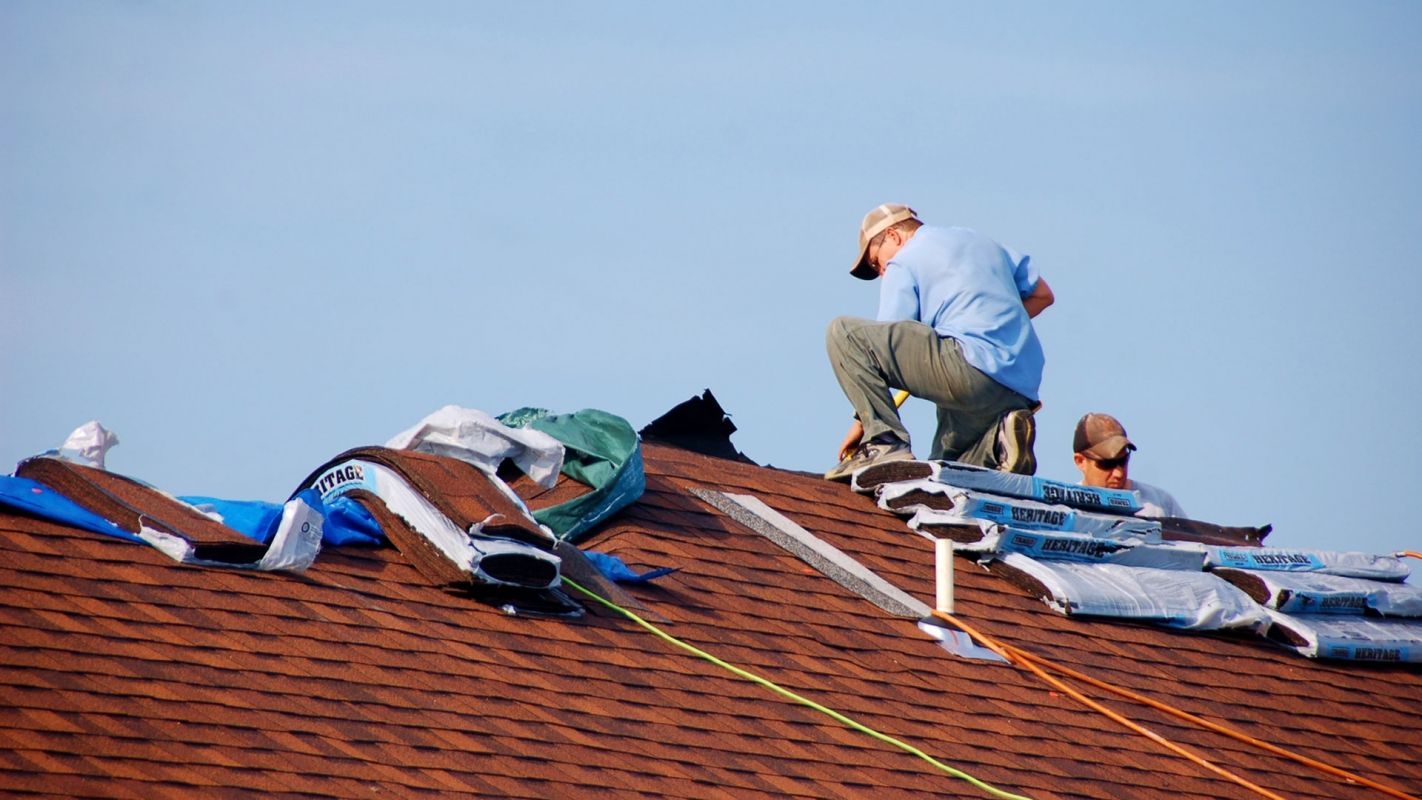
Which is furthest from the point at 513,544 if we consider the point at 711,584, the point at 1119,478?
the point at 1119,478

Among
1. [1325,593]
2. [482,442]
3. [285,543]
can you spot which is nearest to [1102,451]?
[1325,593]

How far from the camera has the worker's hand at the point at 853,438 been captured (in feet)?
30.7

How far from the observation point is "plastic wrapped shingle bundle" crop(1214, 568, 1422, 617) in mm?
9352

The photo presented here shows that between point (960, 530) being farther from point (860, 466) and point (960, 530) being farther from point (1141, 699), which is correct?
point (1141, 699)

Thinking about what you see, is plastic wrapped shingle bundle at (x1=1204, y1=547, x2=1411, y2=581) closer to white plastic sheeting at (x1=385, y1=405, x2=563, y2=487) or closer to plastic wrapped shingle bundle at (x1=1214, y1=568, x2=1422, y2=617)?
plastic wrapped shingle bundle at (x1=1214, y1=568, x2=1422, y2=617)

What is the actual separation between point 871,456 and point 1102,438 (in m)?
1.84

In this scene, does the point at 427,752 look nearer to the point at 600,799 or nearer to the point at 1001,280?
the point at 600,799

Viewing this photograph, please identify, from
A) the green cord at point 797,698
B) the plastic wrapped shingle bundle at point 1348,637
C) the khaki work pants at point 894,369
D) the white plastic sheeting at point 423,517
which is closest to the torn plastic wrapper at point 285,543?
the white plastic sheeting at point 423,517

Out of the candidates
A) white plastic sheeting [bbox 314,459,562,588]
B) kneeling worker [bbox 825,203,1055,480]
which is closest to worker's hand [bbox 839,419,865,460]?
kneeling worker [bbox 825,203,1055,480]

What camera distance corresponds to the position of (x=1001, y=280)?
9414mm

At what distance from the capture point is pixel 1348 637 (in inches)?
368

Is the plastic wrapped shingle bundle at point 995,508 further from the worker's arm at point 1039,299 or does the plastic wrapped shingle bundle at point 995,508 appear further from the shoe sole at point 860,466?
the worker's arm at point 1039,299

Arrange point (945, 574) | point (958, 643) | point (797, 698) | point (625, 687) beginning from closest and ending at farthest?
point (625, 687), point (797, 698), point (958, 643), point (945, 574)

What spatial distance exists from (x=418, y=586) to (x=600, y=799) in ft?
4.86
